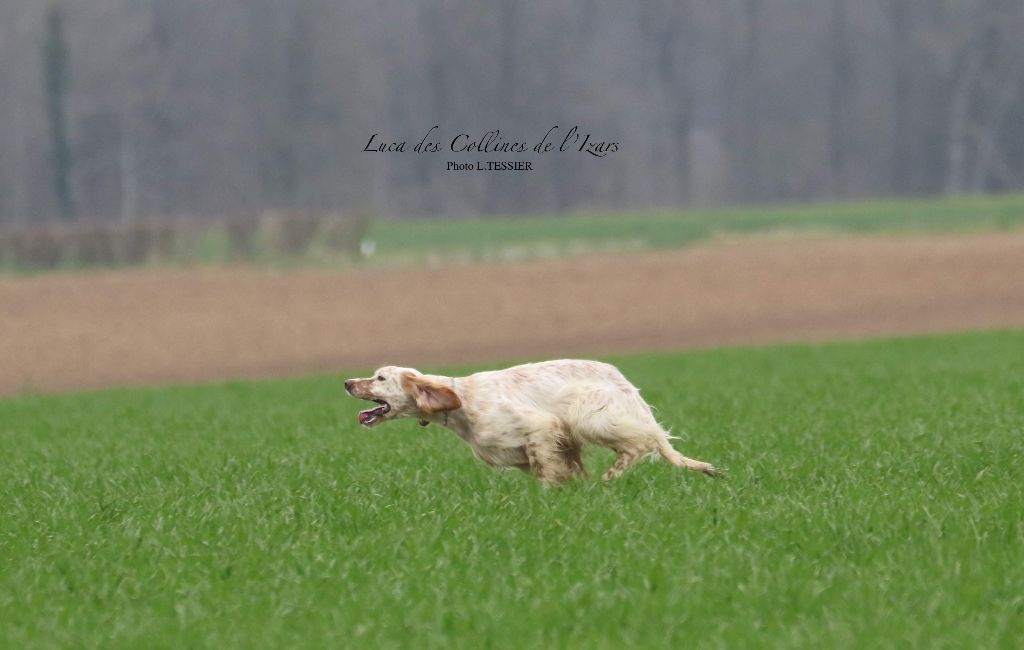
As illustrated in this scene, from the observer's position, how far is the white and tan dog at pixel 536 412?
8.02 m

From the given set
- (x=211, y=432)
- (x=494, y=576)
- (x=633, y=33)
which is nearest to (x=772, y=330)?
(x=211, y=432)

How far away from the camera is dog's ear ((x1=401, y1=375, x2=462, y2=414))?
8.03 metres

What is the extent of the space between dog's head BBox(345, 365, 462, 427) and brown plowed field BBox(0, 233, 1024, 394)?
60.2 ft

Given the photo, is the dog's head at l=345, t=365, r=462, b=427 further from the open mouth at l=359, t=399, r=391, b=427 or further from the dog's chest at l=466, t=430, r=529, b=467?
the dog's chest at l=466, t=430, r=529, b=467

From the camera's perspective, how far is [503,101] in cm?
6362

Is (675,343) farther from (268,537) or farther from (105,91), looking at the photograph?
(105,91)

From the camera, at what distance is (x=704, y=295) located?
34.1 meters

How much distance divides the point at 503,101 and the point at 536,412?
56.5 metres

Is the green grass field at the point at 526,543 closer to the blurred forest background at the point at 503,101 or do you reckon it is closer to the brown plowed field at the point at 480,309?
the brown plowed field at the point at 480,309

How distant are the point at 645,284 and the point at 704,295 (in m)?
1.59

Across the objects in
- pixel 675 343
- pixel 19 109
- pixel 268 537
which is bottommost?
pixel 675 343

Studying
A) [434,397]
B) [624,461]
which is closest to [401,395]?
[434,397]

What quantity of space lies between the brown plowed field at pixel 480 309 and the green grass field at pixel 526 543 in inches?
684

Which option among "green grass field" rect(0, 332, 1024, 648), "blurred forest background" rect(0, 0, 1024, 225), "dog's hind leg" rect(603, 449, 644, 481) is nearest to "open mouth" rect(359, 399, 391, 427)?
"green grass field" rect(0, 332, 1024, 648)
